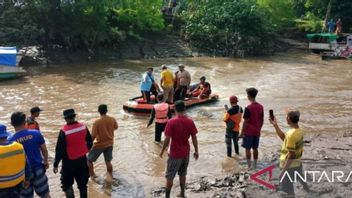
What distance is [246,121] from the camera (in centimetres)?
893

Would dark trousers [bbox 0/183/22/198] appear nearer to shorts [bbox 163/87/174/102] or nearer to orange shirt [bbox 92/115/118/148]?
orange shirt [bbox 92/115/118/148]

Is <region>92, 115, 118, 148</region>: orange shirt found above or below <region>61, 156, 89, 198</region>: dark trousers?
above

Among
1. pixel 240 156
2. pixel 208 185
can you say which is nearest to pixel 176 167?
pixel 208 185

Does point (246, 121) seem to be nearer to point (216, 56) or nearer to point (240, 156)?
point (240, 156)

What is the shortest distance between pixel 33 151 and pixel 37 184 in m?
0.54

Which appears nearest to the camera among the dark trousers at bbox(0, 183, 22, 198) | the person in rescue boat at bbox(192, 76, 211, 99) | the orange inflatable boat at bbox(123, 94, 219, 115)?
the dark trousers at bbox(0, 183, 22, 198)

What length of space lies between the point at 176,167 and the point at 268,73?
57.5 ft

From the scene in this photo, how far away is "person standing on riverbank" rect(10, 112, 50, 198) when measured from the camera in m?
6.29

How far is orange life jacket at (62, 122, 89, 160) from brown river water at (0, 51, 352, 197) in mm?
1622

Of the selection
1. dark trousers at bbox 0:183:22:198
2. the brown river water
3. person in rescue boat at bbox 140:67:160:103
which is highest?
person in rescue boat at bbox 140:67:160:103

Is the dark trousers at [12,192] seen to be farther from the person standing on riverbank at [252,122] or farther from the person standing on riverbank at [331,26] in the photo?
the person standing on riverbank at [331,26]

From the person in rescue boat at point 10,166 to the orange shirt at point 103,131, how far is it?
2573 millimetres

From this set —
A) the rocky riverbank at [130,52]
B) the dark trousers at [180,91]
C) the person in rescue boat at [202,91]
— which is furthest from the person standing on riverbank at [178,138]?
the rocky riverbank at [130,52]

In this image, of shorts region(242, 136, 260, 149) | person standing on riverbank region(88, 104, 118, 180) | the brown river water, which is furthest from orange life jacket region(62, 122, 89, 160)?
shorts region(242, 136, 260, 149)
